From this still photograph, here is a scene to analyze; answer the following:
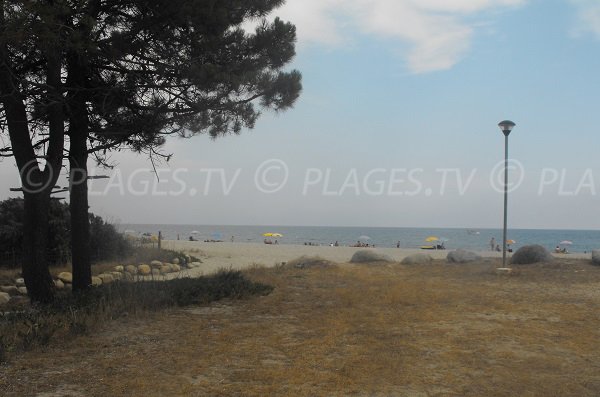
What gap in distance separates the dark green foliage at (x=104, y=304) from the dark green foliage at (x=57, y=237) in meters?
5.54

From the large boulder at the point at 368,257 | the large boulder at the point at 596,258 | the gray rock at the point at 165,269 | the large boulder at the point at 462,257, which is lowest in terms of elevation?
the gray rock at the point at 165,269

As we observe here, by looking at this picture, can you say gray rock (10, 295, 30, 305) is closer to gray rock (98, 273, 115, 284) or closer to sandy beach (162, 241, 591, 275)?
gray rock (98, 273, 115, 284)

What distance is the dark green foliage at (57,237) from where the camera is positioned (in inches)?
515

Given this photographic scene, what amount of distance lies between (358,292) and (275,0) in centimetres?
577

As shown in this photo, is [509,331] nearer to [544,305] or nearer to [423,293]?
[544,305]

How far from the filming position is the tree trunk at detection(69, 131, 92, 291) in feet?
29.0

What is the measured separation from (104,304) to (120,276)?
5.11 metres

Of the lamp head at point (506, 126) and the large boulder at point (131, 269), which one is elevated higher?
the lamp head at point (506, 126)

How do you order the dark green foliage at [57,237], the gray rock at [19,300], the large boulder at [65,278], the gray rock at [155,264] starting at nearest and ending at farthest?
the gray rock at [19,300], the large boulder at [65,278], the dark green foliage at [57,237], the gray rock at [155,264]

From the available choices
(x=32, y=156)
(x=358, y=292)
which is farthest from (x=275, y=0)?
(x=358, y=292)

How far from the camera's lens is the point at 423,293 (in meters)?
10.1

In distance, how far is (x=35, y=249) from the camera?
8.13 m

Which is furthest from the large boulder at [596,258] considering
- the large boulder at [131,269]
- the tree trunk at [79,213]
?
the tree trunk at [79,213]

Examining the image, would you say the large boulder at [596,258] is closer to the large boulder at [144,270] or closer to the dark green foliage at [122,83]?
the dark green foliage at [122,83]
